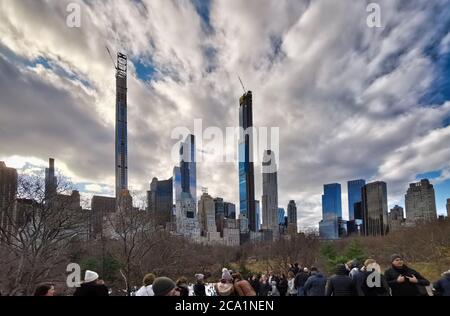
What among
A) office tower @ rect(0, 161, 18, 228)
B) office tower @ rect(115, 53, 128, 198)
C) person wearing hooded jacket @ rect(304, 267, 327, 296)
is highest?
office tower @ rect(115, 53, 128, 198)

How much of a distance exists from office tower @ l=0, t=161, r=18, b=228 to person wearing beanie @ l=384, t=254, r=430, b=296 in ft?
96.2

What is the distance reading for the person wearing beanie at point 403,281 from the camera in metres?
7.68

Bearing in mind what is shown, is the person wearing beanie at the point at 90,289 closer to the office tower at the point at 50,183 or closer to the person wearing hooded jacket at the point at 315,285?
the person wearing hooded jacket at the point at 315,285

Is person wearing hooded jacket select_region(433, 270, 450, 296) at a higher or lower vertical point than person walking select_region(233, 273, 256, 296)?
lower

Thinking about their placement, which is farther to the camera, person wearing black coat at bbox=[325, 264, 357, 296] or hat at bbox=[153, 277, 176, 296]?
person wearing black coat at bbox=[325, 264, 357, 296]

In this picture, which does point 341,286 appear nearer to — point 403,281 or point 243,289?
point 403,281

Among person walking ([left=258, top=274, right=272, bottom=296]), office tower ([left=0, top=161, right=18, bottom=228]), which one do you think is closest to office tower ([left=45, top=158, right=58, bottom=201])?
office tower ([left=0, top=161, right=18, bottom=228])

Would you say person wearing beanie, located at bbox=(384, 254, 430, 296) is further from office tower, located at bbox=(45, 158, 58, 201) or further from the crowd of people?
office tower, located at bbox=(45, 158, 58, 201)

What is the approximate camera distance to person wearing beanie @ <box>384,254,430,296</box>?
7680 mm

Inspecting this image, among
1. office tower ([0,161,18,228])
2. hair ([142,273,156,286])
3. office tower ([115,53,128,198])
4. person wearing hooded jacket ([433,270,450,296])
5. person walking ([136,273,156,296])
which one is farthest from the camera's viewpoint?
office tower ([115,53,128,198])

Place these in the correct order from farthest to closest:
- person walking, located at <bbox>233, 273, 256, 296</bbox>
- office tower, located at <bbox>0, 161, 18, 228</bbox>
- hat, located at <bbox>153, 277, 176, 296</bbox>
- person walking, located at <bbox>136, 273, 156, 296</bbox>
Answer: office tower, located at <bbox>0, 161, 18, 228</bbox> < person walking, located at <bbox>136, 273, 156, 296</bbox> < person walking, located at <bbox>233, 273, 256, 296</bbox> < hat, located at <bbox>153, 277, 176, 296</bbox>

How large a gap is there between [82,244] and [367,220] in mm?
86431
